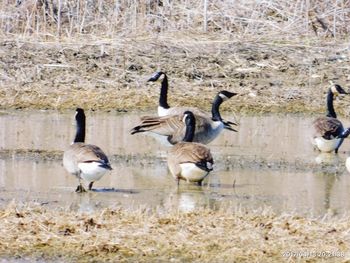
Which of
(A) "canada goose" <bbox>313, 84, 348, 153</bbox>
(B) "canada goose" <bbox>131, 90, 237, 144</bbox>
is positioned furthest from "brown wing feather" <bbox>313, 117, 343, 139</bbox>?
(B) "canada goose" <bbox>131, 90, 237, 144</bbox>

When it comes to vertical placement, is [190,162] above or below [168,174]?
above

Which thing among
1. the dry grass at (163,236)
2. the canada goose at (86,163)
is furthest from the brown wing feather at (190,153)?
the dry grass at (163,236)

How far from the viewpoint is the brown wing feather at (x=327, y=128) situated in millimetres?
14070

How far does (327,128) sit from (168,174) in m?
2.92

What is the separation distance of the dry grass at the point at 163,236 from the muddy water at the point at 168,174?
124 cm

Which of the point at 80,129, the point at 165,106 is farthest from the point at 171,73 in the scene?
the point at 80,129

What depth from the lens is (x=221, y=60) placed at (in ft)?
64.0

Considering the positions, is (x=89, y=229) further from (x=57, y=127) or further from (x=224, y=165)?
(x=57, y=127)

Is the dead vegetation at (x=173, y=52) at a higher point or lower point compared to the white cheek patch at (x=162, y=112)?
higher

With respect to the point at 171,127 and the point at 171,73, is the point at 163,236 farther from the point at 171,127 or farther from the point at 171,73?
the point at 171,73

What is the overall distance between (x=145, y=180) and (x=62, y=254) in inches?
157

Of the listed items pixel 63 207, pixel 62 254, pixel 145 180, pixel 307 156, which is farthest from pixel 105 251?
pixel 307 156

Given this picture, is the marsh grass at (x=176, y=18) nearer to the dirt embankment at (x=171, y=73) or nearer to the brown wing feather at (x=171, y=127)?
the dirt embankment at (x=171, y=73)

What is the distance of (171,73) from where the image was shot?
61.7 feet
